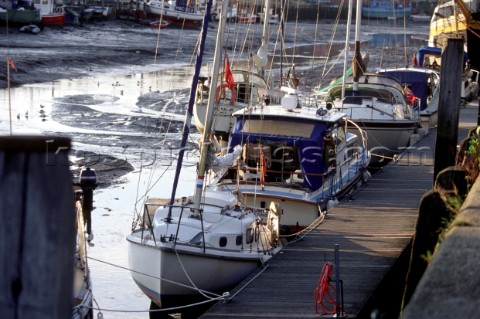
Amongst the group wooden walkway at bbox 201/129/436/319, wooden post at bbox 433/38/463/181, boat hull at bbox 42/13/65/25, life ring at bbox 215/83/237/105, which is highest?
wooden post at bbox 433/38/463/181

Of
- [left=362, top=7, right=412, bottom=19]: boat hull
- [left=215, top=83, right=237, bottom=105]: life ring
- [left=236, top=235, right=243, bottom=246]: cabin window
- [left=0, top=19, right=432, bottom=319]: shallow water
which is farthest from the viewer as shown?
[left=362, top=7, right=412, bottom=19]: boat hull

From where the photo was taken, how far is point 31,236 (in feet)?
10.6

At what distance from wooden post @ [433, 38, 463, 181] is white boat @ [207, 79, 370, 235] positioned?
7.53ft

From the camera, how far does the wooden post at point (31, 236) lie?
322 centimetres

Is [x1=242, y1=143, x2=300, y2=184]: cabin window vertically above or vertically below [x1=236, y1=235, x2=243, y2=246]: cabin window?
above

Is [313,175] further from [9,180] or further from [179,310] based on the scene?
[9,180]

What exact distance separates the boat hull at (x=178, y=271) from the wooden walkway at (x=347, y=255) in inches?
20.2

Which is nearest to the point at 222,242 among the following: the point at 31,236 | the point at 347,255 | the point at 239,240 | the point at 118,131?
the point at 239,240

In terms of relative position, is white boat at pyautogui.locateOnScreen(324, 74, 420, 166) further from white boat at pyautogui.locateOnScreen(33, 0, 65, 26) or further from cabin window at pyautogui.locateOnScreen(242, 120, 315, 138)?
white boat at pyautogui.locateOnScreen(33, 0, 65, 26)

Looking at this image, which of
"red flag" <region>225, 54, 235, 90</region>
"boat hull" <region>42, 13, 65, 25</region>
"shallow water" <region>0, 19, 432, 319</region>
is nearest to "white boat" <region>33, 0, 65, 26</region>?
"boat hull" <region>42, 13, 65, 25</region>

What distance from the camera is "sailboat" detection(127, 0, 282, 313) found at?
12.9 m

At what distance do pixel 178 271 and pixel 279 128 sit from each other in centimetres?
615

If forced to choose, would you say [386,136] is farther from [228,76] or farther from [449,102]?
[449,102]

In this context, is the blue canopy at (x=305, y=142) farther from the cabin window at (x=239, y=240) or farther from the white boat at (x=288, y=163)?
the cabin window at (x=239, y=240)
